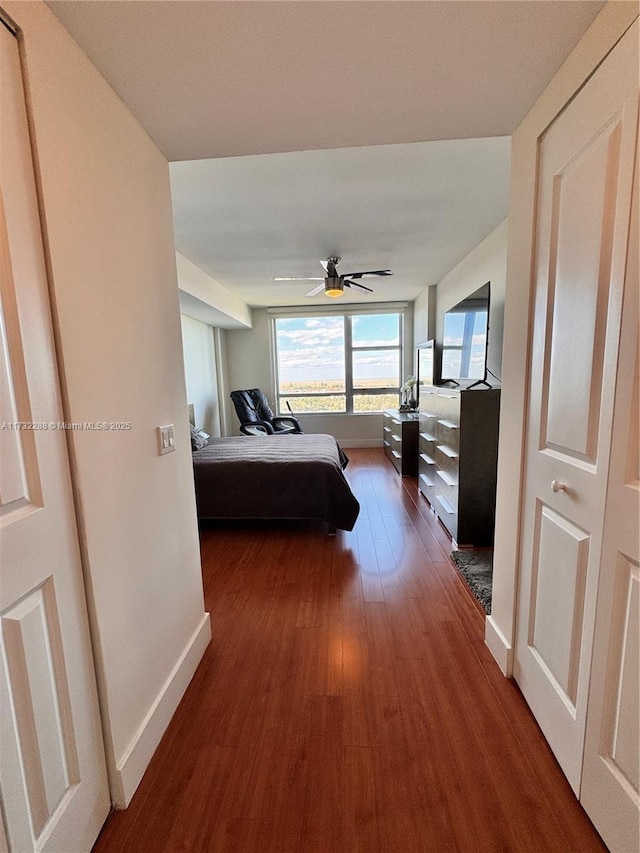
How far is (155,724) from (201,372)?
15.0ft

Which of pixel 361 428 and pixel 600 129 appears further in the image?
Result: pixel 361 428

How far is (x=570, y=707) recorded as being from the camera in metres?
1.11

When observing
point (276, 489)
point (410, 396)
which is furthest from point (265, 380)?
point (276, 489)

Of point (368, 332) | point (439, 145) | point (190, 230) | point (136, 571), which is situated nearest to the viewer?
point (136, 571)

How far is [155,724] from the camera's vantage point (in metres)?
1.27

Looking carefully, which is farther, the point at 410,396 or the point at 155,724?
the point at 410,396

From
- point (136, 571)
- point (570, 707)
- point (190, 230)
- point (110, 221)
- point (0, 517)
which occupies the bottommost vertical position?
point (570, 707)

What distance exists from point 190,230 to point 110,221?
6.72ft

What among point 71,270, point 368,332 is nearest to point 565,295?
point 71,270

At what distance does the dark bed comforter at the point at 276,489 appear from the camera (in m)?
2.92

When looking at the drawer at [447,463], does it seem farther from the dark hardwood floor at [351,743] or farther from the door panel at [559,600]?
the door panel at [559,600]

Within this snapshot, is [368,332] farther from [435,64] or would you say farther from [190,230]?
[435,64]

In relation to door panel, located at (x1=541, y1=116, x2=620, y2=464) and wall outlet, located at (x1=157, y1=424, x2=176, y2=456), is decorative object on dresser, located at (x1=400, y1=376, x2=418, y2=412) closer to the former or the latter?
door panel, located at (x1=541, y1=116, x2=620, y2=464)

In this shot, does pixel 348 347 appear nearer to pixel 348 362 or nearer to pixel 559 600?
pixel 348 362
